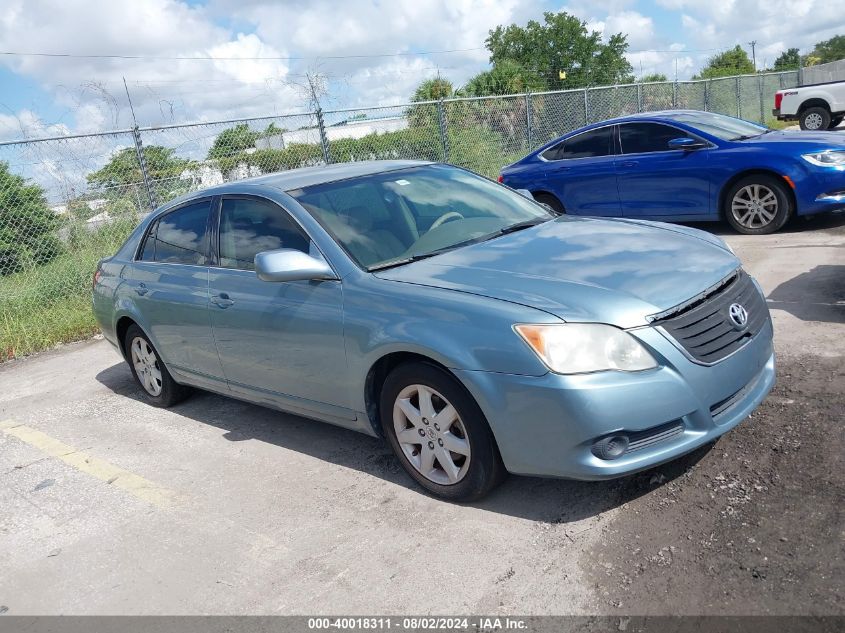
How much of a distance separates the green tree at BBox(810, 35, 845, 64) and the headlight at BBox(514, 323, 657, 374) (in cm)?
11355

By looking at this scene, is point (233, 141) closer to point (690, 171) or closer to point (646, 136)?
point (646, 136)

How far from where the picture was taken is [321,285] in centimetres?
412

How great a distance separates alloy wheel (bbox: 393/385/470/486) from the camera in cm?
362

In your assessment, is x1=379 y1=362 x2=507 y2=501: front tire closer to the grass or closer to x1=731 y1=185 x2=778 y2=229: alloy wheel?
the grass

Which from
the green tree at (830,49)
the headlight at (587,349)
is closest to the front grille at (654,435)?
the headlight at (587,349)

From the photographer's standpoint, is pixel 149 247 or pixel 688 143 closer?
pixel 149 247

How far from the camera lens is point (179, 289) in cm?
518

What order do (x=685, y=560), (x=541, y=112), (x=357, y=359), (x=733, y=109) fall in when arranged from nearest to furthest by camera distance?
(x=685, y=560), (x=357, y=359), (x=541, y=112), (x=733, y=109)

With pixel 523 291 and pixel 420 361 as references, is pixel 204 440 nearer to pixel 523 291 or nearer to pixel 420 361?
pixel 420 361

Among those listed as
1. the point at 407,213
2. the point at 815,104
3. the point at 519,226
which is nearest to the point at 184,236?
the point at 407,213

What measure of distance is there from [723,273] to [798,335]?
195 centimetres

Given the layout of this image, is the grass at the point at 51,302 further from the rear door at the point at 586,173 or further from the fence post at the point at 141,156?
the rear door at the point at 586,173

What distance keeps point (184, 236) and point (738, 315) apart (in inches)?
142

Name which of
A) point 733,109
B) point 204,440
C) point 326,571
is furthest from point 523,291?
point 733,109
